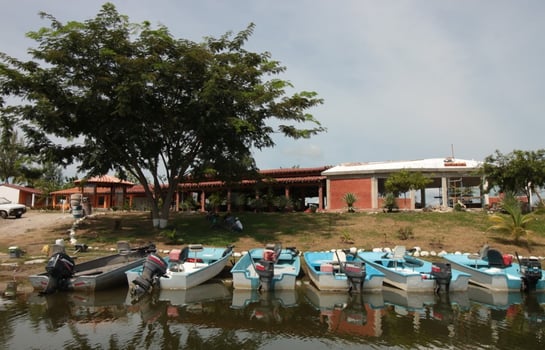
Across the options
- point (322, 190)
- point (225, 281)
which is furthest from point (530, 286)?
point (322, 190)

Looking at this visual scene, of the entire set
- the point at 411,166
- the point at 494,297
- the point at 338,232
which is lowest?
the point at 494,297

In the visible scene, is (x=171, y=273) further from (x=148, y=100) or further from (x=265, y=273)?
(x=148, y=100)

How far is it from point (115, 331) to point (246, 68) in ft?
53.2

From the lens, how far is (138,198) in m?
44.8

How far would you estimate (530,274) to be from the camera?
42.2 feet

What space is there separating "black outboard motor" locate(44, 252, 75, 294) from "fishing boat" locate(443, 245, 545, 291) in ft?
43.2

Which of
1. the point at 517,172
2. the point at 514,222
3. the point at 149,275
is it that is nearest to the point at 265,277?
the point at 149,275

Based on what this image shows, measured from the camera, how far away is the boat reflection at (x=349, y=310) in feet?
30.3

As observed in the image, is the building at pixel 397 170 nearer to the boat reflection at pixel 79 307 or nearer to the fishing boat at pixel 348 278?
the fishing boat at pixel 348 278

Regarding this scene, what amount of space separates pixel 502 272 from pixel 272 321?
864 centimetres

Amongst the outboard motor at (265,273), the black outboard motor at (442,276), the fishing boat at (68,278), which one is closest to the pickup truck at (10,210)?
the fishing boat at (68,278)

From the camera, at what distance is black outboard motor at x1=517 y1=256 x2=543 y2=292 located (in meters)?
12.8

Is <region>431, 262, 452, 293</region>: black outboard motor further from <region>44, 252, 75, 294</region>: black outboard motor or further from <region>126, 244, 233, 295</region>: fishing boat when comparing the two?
<region>44, 252, 75, 294</region>: black outboard motor

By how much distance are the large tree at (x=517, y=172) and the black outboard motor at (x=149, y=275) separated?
21308 mm
